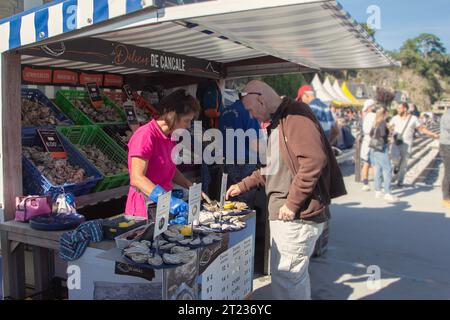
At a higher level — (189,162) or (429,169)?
(189,162)

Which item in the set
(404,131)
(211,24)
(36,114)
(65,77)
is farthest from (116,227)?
(404,131)

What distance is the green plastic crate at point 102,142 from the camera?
12.7 ft

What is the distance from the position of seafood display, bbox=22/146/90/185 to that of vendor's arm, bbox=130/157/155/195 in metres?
0.93

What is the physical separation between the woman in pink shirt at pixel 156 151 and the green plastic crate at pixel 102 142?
3.06 ft

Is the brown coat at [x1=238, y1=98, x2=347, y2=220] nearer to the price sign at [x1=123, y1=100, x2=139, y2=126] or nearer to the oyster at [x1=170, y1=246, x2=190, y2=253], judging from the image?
the oyster at [x1=170, y1=246, x2=190, y2=253]

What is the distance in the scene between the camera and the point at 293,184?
2586 mm

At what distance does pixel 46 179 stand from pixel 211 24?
1.70 metres

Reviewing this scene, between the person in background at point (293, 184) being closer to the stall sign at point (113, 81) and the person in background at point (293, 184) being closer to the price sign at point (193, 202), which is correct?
the price sign at point (193, 202)

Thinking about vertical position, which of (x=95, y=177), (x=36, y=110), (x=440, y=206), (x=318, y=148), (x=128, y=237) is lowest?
(x=440, y=206)
